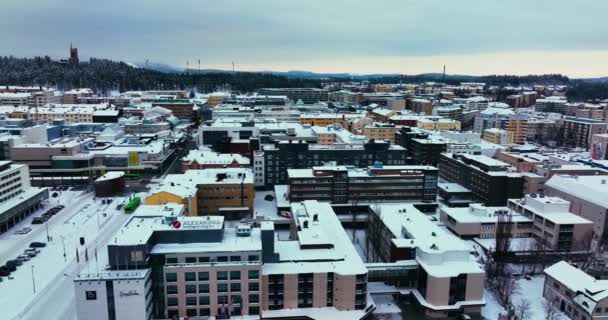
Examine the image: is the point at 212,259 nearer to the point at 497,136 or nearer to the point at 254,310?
the point at 254,310

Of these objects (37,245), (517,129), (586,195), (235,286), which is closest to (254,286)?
(235,286)

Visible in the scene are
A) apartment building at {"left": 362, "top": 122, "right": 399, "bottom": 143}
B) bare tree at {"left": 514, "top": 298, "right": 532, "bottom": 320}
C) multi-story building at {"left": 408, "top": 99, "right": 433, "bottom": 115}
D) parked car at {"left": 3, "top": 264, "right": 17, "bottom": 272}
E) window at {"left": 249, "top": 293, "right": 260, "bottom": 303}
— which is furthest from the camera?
multi-story building at {"left": 408, "top": 99, "right": 433, "bottom": 115}

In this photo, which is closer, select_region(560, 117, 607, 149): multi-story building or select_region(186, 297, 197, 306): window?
select_region(186, 297, 197, 306): window

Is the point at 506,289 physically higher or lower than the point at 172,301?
lower

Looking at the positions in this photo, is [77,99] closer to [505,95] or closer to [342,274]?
[342,274]

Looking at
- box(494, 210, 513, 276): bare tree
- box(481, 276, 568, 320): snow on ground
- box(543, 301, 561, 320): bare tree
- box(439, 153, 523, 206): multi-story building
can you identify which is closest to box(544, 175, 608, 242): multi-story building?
box(439, 153, 523, 206): multi-story building

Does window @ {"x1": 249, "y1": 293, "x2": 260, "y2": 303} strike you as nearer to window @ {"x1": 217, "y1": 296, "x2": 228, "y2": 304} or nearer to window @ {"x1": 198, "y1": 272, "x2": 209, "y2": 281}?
window @ {"x1": 217, "y1": 296, "x2": 228, "y2": 304}
